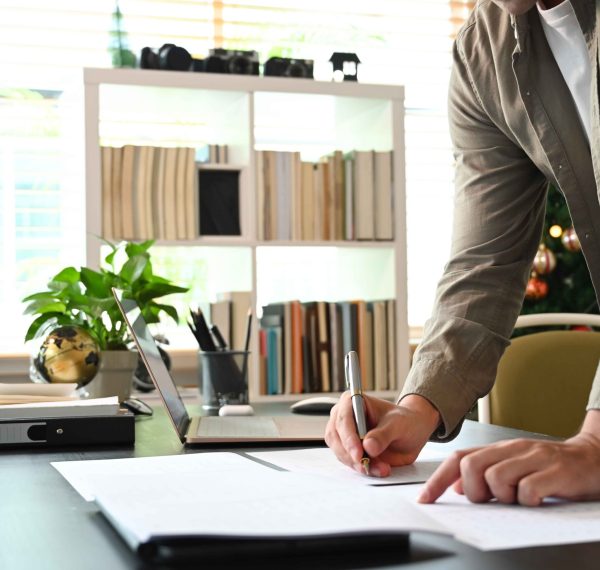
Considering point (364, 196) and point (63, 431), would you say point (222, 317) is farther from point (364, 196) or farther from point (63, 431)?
point (63, 431)

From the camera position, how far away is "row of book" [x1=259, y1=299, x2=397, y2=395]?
10.5 feet

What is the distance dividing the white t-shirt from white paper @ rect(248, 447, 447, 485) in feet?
1.78

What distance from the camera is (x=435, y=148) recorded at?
397 centimetres

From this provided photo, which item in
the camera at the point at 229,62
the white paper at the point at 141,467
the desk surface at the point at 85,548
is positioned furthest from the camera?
the camera at the point at 229,62

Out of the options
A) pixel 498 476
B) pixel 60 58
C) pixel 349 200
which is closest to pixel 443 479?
pixel 498 476

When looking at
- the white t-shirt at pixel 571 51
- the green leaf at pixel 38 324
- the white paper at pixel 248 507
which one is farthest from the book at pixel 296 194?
the white paper at pixel 248 507

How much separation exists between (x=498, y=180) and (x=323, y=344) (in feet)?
6.14

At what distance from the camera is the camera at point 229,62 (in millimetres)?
3195

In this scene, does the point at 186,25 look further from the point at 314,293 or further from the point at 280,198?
the point at 314,293

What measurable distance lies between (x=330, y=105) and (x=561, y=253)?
1.10 m

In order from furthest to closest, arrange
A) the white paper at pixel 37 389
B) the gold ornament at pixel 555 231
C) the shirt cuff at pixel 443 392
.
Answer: the gold ornament at pixel 555 231
the white paper at pixel 37 389
the shirt cuff at pixel 443 392

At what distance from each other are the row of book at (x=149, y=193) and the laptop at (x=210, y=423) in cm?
149

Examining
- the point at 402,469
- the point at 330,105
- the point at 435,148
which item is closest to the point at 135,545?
the point at 402,469

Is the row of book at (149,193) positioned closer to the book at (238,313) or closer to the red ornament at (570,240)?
the book at (238,313)
